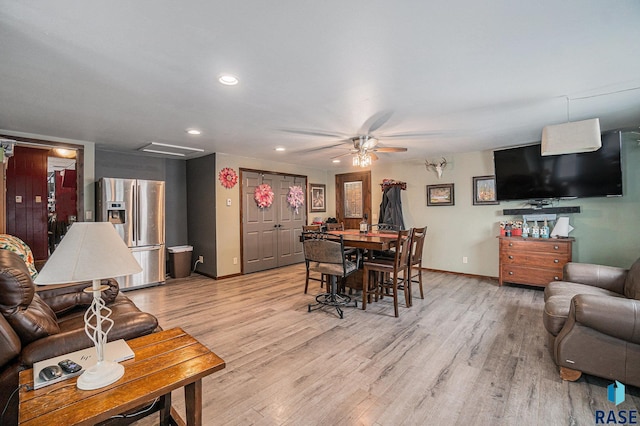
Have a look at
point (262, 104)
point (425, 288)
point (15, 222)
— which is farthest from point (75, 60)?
point (15, 222)

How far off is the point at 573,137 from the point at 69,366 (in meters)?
4.21

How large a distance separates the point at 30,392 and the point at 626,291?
418 centimetres

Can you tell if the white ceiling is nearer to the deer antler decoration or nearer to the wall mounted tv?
the wall mounted tv

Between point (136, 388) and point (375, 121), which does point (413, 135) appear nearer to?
point (375, 121)

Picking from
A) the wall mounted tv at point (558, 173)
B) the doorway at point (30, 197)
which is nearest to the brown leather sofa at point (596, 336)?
the wall mounted tv at point (558, 173)

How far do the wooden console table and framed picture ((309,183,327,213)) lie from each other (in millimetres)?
5480

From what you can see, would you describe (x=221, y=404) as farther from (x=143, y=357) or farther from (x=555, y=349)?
(x=555, y=349)

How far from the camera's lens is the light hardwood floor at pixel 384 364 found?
1.81 m

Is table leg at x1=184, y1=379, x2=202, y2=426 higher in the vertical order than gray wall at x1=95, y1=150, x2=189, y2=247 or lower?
lower

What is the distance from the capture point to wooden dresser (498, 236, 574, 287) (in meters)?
4.07

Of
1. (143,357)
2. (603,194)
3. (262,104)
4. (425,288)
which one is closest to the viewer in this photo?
(143,357)

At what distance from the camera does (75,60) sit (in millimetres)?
1963

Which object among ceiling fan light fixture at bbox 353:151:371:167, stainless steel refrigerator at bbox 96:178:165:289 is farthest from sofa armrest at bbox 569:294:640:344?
stainless steel refrigerator at bbox 96:178:165:289

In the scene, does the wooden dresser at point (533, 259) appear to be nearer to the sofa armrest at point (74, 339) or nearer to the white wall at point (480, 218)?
the white wall at point (480, 218)
